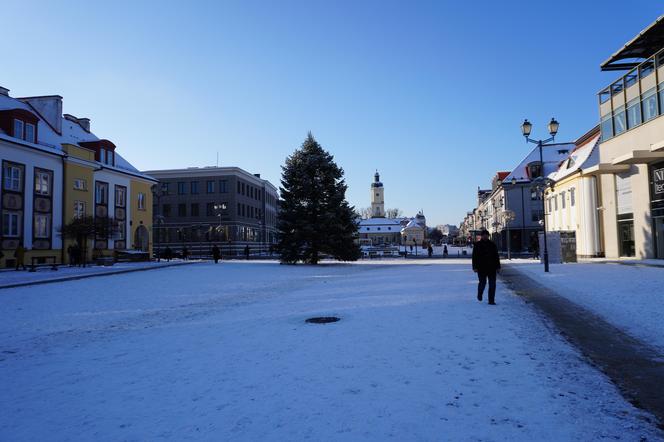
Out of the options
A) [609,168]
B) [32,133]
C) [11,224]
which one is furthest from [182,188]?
[609,168]

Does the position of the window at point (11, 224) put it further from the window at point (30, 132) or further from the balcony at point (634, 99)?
the balcony at point (634, 99)

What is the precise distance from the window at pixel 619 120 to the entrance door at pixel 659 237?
21.1 feet

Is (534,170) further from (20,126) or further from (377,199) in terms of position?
(377,199)

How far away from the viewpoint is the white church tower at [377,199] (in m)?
168

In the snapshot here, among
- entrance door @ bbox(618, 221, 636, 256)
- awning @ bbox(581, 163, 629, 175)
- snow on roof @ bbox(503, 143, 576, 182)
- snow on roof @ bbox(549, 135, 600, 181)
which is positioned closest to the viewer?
awning @ bbox(581, 163, 629, 175)

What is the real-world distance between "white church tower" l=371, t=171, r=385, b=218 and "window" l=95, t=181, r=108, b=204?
437 ft

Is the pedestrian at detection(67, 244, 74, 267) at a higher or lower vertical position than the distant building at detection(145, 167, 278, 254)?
lower

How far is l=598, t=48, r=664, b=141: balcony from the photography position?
973 inches

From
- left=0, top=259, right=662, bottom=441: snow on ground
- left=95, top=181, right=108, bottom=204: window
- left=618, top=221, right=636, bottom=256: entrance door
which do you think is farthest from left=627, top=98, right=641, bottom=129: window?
left=95, top=181, right=108, bottom=204: window

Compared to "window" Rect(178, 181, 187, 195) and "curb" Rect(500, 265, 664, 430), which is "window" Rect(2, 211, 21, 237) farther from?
"window" Rect(178, 181, 187, 195)

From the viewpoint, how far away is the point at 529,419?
399cm

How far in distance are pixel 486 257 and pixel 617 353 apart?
5262mm

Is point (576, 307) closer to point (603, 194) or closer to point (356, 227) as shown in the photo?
point (356, 227)

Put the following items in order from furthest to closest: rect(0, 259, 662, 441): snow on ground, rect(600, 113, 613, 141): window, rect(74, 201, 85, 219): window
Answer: rect(74, 201, 85, 219): window, rect(600, 113, 613, 141): window, rect(0, 259, 662, 441): snow on ground
